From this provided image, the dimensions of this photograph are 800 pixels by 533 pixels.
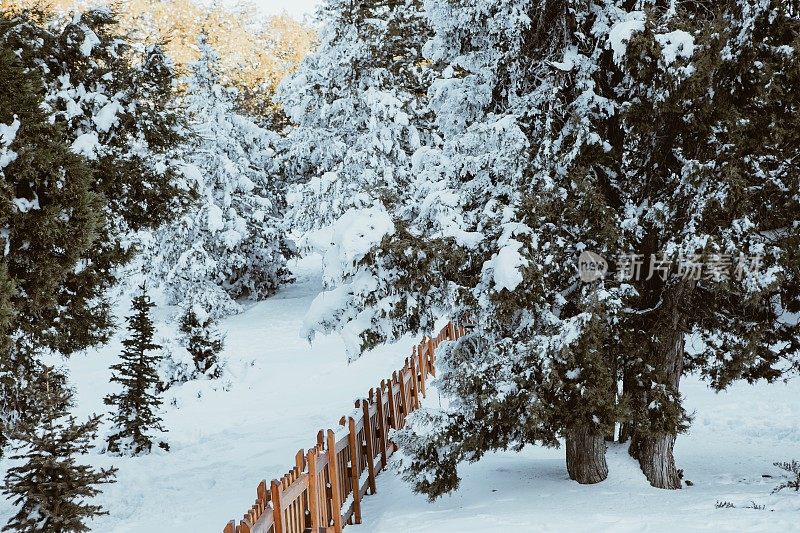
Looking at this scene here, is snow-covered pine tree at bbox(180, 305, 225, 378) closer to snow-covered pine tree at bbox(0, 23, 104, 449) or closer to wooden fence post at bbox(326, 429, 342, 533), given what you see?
snow-covered pine tree at bbox(0, 23, 104, 449)

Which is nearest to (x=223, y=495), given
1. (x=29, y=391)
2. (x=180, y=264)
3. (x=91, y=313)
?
(x=29, y=391)

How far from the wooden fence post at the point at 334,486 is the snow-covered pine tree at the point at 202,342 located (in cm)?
1078

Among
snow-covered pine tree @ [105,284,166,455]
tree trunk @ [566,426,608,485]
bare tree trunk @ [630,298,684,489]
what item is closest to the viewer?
bare tree trunk @ [630,298,684,489]

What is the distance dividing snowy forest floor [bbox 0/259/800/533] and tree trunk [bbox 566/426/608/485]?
16 cm

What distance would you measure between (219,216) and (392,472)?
16405 mm

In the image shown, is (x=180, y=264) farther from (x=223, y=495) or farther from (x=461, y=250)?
(x=461, y=250)

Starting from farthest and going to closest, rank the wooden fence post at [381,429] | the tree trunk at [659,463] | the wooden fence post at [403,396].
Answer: the wooden fence post at [403,396]
the wooden fence post at [381,429]
the tree trunk at [659,463]

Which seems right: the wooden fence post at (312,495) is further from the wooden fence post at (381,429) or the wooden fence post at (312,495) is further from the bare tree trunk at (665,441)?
the bare tree trunk at (665,441)

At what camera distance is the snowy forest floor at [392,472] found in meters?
7.23

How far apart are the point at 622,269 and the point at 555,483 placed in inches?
112

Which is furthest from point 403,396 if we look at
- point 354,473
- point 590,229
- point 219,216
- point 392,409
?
point 219,216

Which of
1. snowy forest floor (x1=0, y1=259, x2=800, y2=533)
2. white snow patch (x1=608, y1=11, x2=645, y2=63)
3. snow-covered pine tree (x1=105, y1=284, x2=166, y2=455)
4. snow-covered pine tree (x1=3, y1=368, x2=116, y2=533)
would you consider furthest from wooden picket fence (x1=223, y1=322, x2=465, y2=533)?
snow-covered pine tree (x1=105, y1=284, x2=166, y2=455)

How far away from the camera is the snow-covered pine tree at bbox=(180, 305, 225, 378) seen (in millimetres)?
17750

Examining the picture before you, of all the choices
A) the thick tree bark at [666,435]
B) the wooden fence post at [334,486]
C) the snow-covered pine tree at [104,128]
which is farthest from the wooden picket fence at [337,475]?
the snow-covered pine tree at [104,128]
